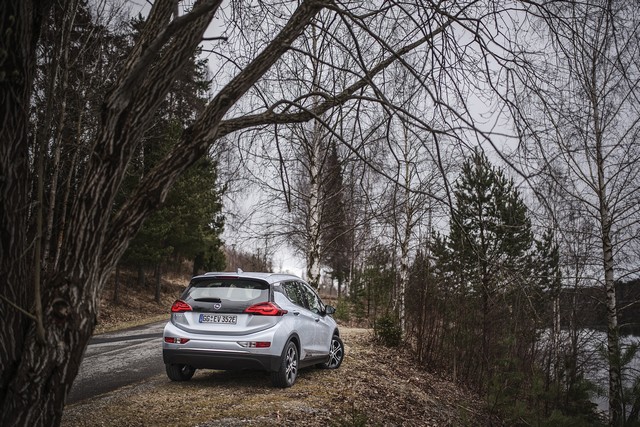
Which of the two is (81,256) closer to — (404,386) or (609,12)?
(609,12)

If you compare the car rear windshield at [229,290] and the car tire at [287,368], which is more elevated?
the car rear windshield at [229,290]

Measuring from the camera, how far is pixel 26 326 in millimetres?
2775

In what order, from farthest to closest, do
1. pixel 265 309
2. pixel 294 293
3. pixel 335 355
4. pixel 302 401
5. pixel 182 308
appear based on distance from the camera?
pixel 335 355 < pixel 294 293 < pixel 182 308 < pixel 265 309 < pixel 302 401

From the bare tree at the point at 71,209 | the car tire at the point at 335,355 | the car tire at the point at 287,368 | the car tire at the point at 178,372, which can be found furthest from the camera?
the car tire at the point at 335,355

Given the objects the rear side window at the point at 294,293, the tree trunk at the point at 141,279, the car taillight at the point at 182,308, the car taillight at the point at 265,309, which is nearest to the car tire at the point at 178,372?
the car taillight at the point at 182,308

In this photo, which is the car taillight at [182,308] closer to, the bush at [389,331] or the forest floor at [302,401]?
the forest floor at [302,401]

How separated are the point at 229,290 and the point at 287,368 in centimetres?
149

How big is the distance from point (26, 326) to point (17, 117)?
117cm

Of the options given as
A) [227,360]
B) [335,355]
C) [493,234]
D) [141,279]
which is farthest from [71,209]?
[141,279]

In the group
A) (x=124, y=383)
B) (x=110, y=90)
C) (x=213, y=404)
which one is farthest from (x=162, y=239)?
(x=110, y=90)

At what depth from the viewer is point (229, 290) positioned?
294 inches

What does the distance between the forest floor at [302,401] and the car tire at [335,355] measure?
0.16 meters

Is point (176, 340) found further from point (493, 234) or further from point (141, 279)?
point (141, 279)

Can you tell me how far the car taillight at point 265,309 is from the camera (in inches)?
285
